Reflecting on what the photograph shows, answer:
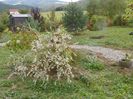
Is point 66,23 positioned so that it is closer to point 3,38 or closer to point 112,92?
point 3,38

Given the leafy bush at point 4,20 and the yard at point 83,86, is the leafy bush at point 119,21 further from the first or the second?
the yard at point 83,86

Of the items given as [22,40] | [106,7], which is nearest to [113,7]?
[106,7]

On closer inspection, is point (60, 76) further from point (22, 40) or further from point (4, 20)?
point (4, 20)

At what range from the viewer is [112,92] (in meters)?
7.62

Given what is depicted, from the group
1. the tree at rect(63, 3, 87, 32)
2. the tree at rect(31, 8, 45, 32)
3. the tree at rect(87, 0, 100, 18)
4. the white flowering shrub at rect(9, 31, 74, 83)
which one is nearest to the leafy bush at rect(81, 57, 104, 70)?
the white flowering shrub at rect(9, 31, 74, 83)

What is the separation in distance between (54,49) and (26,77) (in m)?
0.98

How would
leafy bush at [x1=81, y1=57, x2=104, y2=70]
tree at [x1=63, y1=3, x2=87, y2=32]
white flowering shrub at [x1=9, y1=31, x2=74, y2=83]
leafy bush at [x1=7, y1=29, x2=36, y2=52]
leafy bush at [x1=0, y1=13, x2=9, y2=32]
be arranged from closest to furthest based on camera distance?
white flowering shrub at [x1=9, y1=31, x2=74, y2=83] < leafy bush at [x1=81, y1=57, x2=104, y2=70] < leafy bush at [x1=7, y1=29, x2=36, y2=52] < tree at [x1=63, y1=3, x2=87, y2=32] < leafy bush at [x1=0, y1=13, x2=9, y2=32]

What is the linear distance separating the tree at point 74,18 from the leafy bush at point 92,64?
33.1ft

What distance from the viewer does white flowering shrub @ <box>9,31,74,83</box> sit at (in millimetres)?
7941

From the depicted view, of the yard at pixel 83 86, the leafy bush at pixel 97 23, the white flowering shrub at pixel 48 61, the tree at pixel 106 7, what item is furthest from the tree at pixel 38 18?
the white flowering shrub at pixel 48 61

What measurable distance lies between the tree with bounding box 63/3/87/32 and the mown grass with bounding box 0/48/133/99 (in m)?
11.4

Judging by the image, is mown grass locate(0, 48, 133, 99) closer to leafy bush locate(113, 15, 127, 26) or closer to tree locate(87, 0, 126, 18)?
leafy bush locate(113, 15, 127, 26)

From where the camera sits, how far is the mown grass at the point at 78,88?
23.7 ft

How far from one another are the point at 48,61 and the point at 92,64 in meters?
1.97
